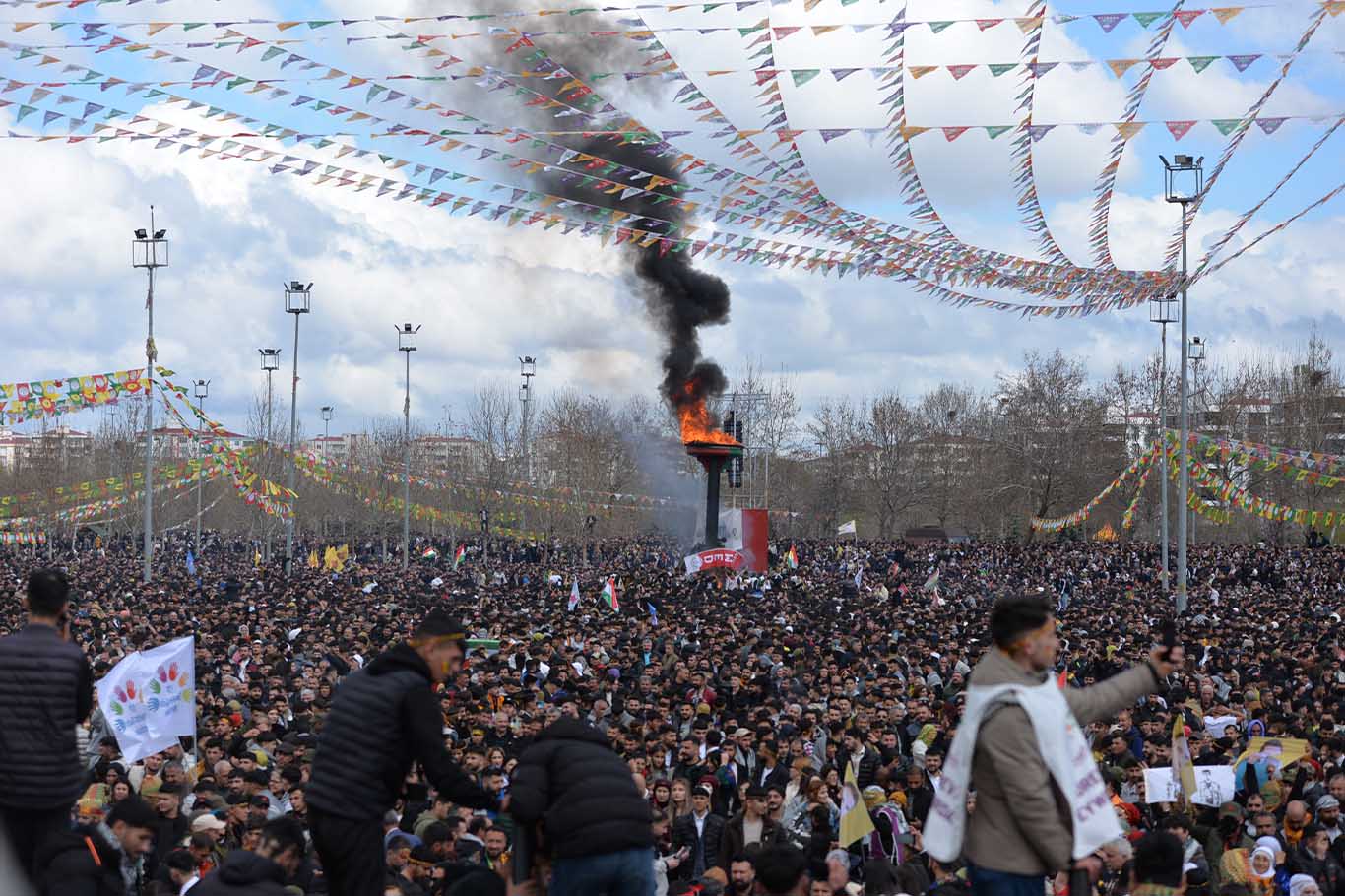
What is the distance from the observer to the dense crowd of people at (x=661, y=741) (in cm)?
529

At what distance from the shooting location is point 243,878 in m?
4.81

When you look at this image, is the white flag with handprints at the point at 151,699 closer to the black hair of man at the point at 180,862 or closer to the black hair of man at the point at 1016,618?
the black hair of man at the point at 180,862

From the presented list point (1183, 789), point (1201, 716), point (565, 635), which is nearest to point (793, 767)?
point (1183, 789)

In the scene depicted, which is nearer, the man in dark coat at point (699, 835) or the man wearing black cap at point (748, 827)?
the man wearing black cap at point (748, 827)

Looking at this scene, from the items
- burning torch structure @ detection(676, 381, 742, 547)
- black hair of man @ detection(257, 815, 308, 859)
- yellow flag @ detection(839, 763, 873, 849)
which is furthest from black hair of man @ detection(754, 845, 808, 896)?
burning torch structure @ detection(676, 381, 742, 547)

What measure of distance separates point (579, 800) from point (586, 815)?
57 millimetres

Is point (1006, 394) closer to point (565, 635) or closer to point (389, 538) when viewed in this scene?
point (389, 538)

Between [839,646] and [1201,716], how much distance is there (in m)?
7.54

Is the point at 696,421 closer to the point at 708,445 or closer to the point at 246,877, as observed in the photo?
the point at 708,445

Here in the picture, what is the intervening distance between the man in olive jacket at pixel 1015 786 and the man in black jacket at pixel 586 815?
3.75 ft

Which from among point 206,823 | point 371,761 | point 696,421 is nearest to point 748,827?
point 206,823

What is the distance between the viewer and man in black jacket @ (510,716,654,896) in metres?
4.79

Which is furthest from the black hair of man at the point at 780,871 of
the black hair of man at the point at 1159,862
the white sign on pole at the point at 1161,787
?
the white sign on pole at the point at 1161,787

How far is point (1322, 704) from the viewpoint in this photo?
14.3 meters
